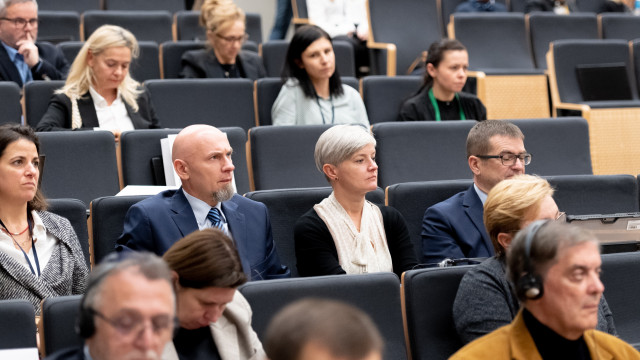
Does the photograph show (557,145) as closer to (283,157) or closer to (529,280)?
(283,157)

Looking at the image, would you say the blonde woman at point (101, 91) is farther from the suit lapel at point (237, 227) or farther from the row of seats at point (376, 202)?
the suit lapel at point (237, 227)

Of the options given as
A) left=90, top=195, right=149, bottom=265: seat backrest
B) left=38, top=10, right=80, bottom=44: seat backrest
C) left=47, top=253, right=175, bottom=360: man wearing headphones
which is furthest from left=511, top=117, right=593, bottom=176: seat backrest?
left=38, top=10, right=80, bottom=44: seat backrest

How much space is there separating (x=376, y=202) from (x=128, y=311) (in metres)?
1.20

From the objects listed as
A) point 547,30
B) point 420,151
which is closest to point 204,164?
point 420,151

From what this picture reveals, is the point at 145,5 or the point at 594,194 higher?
the point at 145,5

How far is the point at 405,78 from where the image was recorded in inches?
122

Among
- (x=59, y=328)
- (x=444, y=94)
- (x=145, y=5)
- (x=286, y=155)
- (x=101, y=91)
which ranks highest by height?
(x=145, y=5)

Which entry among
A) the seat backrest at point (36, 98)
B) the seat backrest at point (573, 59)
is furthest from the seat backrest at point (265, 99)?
the seat backrest at point (573, 59)

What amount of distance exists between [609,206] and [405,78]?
106 centimetres

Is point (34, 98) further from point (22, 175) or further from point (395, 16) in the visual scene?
point (395, 16)

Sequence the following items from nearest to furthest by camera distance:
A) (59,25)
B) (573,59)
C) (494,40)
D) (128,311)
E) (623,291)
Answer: (128,311), (623,291), (573,59), (59,25), (494,40)

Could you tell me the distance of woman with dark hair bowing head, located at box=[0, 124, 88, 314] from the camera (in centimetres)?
176

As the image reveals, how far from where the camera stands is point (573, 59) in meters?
3.56

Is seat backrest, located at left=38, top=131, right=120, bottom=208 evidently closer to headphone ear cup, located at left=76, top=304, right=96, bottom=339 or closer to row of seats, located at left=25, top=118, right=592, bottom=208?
row of seats, located at left=25, top=118, right=592, bottom=208
